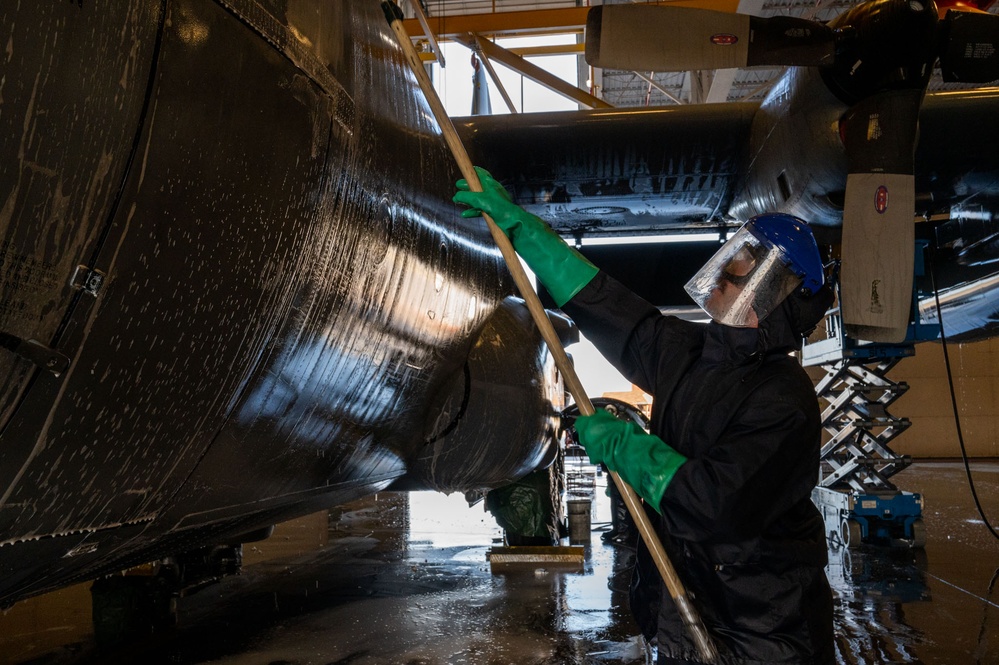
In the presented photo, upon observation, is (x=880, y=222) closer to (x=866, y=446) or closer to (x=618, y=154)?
(x=618, y=154)

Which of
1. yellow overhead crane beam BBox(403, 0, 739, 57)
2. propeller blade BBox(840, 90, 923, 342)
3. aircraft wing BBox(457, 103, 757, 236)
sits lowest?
propeller blade BBox(840, 90, 923, 342)

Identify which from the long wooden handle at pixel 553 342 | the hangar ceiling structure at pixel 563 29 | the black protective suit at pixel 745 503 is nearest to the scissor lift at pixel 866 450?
the hangar ceiling structure at pixel 563 29

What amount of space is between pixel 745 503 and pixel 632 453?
1.05 feet

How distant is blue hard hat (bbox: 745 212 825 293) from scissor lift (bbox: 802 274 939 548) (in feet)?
15.7

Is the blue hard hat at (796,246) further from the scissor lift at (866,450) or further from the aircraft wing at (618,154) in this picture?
the scissor lift at (866,450)

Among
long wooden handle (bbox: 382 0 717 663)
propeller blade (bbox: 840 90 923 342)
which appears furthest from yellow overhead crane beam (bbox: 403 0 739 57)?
long wooden handle (bbox: 382 0 717 663)

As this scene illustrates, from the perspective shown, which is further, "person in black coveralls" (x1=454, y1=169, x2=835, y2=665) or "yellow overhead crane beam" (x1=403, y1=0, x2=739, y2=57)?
"yellow overhead crane beam" (x1=403, y1=0, x2=739, y2=57)

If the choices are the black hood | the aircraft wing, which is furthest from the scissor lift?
the black hood

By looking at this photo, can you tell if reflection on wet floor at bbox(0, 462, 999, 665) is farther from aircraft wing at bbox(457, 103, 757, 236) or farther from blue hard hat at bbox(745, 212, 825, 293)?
aircraft wing at bbox(457, 103, 757, 236)

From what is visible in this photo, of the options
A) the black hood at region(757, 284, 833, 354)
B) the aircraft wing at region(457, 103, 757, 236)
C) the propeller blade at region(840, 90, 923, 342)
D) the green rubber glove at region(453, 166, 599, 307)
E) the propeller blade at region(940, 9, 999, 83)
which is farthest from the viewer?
the aircraft wing at region(457, 103, 757, 236)

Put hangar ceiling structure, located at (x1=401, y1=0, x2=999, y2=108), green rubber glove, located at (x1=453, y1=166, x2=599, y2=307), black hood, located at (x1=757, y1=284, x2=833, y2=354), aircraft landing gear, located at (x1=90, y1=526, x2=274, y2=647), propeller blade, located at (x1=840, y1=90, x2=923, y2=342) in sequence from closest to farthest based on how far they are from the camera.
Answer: black hood, located at (x1=757, y1=284, x2=833, y2=354) < green rubber glove, located at (x1=453, y1=166, x2=599, y2=307) < propeller blade, located at (x1=840, y1=90, x2=923, y2=342) < aircraft landing gear, located at (x1=90, y1=526, x2=274, y2=647) < hangar ceiling structure, located at (x1=401, y1=0, x2=999, y2=108)

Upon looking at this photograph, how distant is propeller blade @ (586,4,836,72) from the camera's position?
3717mm

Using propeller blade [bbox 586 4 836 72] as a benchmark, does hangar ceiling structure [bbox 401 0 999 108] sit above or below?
above

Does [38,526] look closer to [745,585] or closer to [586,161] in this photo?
[745,585]
